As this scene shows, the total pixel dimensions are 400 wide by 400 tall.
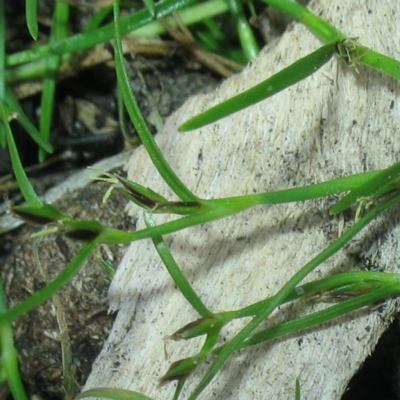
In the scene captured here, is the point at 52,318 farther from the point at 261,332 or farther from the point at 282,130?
the point at 282,130

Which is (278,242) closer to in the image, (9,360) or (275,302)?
(275,302)

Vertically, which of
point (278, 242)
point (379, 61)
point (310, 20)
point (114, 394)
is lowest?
point (114, 394)

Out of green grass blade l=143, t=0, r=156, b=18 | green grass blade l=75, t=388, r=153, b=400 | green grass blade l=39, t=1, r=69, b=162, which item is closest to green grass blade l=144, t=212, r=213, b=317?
green grass blade l=75, t=388, r=153, b=400

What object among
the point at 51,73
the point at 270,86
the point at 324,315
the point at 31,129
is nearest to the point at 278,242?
the point at 324,315

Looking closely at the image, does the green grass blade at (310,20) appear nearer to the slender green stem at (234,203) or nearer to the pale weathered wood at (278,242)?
the pale weathered wood at (278,242)

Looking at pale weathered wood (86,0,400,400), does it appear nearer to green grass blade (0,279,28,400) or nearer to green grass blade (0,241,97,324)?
green grass blade (0,279,28,400)

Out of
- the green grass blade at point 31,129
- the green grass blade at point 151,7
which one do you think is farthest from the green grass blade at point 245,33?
the green grass blade at point 31,129

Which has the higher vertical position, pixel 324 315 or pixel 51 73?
pixel 51 73
